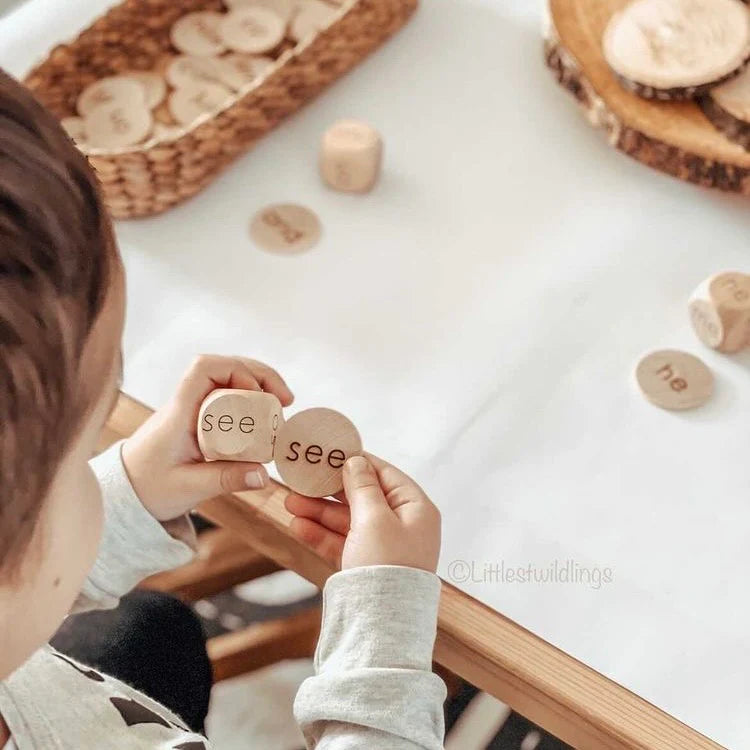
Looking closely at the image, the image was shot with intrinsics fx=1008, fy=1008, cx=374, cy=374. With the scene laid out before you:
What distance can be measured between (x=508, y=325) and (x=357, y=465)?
215 mm

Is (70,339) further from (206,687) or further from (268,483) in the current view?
(206,687)

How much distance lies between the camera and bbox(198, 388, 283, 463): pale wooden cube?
62cm

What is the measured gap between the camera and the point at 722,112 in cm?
82

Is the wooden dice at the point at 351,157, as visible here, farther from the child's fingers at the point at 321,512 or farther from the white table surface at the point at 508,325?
the child's fingers at the point at 321,512

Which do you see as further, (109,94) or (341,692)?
(109,94)

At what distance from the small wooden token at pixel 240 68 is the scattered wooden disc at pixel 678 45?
0.31m

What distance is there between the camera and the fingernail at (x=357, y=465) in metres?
0.62

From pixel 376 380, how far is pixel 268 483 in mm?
131

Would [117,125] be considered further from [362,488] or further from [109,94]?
[362,488]

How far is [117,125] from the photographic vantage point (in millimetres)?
878

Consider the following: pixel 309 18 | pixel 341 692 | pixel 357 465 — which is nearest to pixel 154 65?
pixel 309 18

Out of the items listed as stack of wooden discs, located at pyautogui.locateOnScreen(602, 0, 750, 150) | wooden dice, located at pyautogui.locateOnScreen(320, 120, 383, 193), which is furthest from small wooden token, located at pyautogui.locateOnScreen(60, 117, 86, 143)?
stack of wooden discs, located at pyautogui.locateOnScreen(602, 0, 750, 150)

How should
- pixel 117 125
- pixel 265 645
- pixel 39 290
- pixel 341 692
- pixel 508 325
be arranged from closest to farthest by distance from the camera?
1. pixel 39 290
2. pixel 341 692
3. pixel 508 325
4. pixel 117 125
5. pixel 265 645
